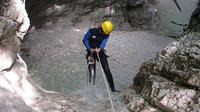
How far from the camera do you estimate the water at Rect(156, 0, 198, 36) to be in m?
16.5

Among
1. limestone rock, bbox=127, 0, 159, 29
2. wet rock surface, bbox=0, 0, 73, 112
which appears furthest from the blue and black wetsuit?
limestone rock, bbox=127, 0, 159, 29

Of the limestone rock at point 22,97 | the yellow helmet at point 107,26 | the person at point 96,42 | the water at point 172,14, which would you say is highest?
the yellow helmet at point 107,26

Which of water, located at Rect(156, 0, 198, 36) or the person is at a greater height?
the person

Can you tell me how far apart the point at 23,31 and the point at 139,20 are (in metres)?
10.2

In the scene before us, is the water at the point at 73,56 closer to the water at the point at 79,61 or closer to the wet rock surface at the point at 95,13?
the water at the point at 79,61

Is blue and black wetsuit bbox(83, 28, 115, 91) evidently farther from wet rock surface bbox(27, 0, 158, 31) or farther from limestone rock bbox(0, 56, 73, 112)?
wet rock surface bbox(27, 0, 158, 31)

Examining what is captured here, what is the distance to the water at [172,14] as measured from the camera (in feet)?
54.3

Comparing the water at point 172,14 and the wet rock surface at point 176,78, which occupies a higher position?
the wet rock surface at point 176,78

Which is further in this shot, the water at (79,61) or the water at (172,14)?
the water at (172,14)

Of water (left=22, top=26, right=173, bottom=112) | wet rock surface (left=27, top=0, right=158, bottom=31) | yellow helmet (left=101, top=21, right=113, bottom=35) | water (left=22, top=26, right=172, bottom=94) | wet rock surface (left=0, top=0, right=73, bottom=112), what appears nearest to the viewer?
wet rock surface (left=0, top=0, right=73, bottom=112)

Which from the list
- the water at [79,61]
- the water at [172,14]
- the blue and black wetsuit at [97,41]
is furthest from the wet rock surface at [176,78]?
the water at [172,14]

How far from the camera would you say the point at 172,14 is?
1822cm

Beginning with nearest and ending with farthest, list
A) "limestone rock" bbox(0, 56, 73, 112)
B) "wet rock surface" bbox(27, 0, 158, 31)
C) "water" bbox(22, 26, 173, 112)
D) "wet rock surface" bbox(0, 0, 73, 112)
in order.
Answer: "limestone rock" bbox(0, 56, 73, 112)
"wet rock surface" bbox(0, 0, 73, 112)
"water" bbox(22, 26, 173, 112)
"wet rock surface" bbox(27, 0, 158, 31)

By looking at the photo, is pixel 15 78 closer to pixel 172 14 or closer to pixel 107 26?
pixel 107 26
